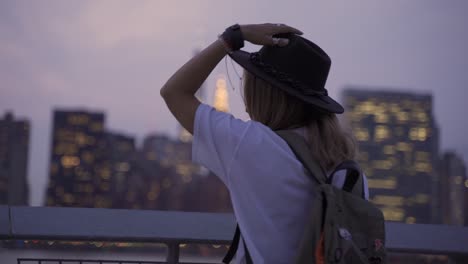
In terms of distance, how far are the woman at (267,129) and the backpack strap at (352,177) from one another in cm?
2

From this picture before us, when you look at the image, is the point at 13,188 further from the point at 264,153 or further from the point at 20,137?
the point at 264,153

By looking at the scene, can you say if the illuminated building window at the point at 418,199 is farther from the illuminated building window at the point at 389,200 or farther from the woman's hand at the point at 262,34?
the woman's hand at the point at 262,34

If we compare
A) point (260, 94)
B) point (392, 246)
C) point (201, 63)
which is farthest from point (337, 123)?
point (392, 246)

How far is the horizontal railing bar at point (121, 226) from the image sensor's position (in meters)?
3.07

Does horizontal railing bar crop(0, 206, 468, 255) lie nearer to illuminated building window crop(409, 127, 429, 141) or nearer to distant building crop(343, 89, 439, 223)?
distant building crop(343, 89, 439, 223)

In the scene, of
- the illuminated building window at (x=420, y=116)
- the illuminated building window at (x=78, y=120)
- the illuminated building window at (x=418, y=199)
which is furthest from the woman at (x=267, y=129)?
the illuminated building window at (x=78, y=120)

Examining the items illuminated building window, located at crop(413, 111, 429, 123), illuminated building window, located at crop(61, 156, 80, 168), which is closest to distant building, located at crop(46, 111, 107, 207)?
illuminated building window, located at crop(61, 156, 80, 168)

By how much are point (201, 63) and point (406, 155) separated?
15884cm

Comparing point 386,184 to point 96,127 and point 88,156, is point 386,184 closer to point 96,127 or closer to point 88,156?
point 88,156

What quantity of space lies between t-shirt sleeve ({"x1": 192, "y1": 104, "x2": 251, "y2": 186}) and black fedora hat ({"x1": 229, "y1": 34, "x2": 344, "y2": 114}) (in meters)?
0.19

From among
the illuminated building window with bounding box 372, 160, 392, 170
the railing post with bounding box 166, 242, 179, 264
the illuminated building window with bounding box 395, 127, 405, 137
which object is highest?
the railing post with bounding box 166, 242, 179, 264

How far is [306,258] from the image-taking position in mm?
1992

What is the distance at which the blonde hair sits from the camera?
7.18 ft

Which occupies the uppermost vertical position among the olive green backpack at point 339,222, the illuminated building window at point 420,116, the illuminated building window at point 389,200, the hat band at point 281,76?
the hat band at point 281,76
